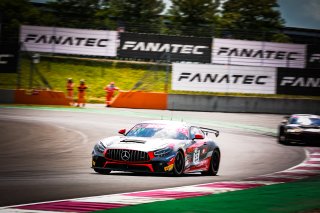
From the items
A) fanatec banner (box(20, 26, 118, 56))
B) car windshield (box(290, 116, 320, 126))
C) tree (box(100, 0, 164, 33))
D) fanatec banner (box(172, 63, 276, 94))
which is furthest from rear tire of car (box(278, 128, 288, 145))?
tree (box(100, 0, 164, 33))

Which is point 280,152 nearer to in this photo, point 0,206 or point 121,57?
point 0,206

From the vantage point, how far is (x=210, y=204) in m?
8.96

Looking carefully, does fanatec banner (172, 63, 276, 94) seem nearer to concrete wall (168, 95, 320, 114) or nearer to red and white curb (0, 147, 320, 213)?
concrete wall (168, 95, 320, 114)

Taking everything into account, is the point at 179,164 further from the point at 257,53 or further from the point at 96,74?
the point at 96,74

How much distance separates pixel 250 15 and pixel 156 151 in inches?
2024

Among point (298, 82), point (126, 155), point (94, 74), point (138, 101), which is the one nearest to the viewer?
point (126, 155)

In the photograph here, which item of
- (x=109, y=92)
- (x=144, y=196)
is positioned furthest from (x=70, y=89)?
(x=144, y=196)

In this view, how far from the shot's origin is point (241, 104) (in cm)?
3581

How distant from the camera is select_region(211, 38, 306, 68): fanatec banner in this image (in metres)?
39.9

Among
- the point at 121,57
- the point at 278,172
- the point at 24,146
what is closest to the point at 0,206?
the point at 278,172

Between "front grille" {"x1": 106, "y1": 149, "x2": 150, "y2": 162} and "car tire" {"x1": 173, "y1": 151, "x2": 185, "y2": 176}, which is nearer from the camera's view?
"front grille" {"x1": 106, "y1": 149, "x2": 150, "y2": 162}

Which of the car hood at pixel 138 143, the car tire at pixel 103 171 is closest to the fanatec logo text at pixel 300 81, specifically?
the car hood at pixel 138 143

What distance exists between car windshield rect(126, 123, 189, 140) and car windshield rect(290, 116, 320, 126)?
11010mm

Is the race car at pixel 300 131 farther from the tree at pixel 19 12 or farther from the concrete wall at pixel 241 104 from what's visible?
the tree at pixel 19 12
